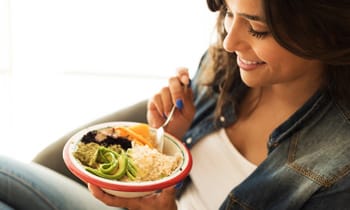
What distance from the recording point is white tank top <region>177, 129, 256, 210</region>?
90 centimetres

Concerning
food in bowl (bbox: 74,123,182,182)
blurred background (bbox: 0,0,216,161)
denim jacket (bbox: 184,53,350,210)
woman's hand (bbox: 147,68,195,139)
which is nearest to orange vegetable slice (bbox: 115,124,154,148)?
food in bowl (bbox: 74,123,182,182)

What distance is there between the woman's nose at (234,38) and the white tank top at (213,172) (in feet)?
0.82

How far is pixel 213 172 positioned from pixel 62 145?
1.27ft

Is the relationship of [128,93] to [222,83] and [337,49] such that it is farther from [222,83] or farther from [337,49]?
[337,49]

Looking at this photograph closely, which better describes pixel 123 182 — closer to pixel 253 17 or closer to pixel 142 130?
pixel 142 130

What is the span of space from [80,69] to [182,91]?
54.1 inches

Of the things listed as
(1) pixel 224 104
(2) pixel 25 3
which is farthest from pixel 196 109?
(2) pixel 25 3

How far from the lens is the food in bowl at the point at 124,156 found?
2.49 feet

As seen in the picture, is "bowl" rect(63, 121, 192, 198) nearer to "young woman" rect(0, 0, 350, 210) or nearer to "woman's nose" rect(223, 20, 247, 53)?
"young woman" rect(0, 0, 350, 210)

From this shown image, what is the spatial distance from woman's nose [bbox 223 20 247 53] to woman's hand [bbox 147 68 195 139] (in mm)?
227

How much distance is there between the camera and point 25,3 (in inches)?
70.0

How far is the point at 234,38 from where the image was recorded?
770 mm

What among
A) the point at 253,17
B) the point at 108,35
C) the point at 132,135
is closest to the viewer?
the point at 253,17

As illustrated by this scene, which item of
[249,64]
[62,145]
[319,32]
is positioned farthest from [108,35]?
[319,32]
